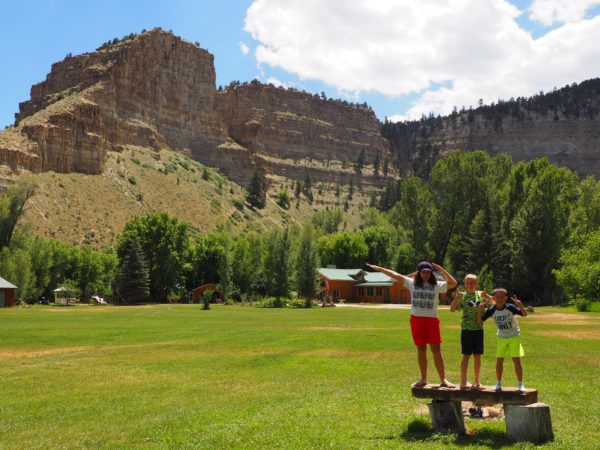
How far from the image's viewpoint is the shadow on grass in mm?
8070

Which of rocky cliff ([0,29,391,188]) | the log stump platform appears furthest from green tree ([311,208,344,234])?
the log stump platform

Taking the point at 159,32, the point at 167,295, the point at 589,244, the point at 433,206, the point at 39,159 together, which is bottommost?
the point at 167,295

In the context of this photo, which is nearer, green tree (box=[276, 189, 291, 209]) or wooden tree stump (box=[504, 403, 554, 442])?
wooden tree stump (box=[504, 403, 554, 442])

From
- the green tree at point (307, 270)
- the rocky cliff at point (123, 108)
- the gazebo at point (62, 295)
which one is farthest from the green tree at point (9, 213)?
the green tree at point (307, 270)

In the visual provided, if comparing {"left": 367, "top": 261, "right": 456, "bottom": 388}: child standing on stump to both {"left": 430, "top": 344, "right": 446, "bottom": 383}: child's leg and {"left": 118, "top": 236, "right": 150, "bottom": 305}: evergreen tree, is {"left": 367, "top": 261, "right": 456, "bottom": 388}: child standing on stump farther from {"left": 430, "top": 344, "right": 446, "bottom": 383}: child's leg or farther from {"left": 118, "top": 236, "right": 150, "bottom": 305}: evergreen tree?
{"left": 118, "top": 236, "right": 150, "bottom": 305}: evergreen tree

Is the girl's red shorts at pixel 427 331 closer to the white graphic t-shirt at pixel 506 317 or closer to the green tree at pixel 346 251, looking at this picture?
the white graphic t-shirt at pixel 506 317

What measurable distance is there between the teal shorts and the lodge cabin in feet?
239

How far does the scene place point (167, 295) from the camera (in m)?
80.9

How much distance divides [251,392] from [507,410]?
235 inches

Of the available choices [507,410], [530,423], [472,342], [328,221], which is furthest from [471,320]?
[328,221]

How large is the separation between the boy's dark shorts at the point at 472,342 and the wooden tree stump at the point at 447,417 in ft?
3.51

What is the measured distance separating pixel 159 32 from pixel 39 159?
6774cm

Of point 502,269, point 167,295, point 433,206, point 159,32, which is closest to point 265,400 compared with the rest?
point 502,269

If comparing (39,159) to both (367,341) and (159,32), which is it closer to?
(159,32)
